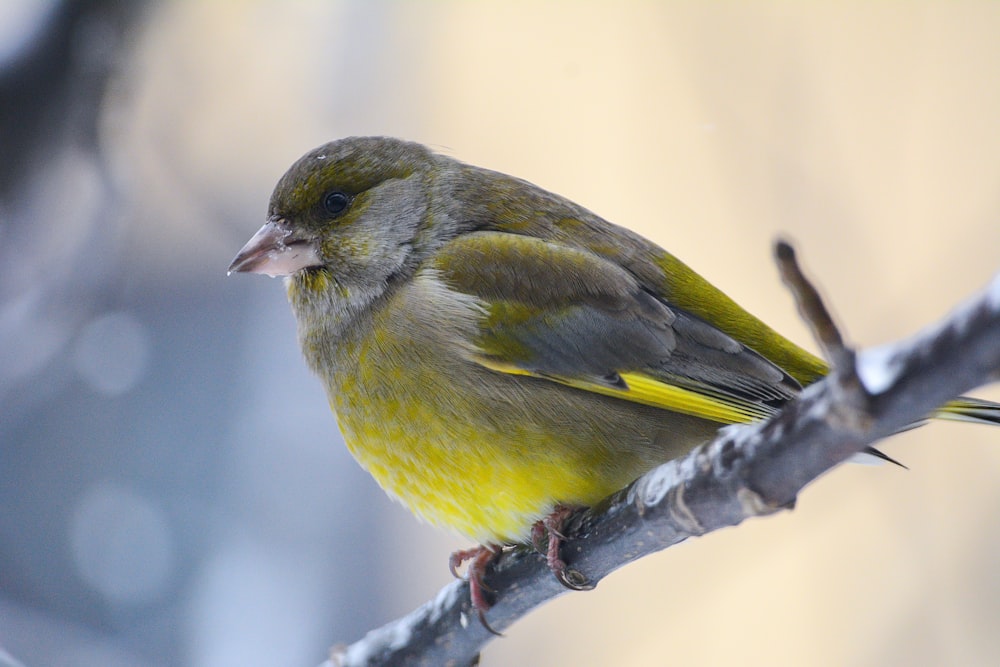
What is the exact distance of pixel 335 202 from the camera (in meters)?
2.53

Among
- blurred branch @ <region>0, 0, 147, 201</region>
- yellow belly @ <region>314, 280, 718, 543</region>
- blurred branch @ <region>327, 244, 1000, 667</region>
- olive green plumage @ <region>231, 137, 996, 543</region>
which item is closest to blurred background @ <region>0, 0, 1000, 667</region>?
blurred branch @ <region>0, 0, 147, 201</region>

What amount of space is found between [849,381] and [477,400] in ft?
3.66

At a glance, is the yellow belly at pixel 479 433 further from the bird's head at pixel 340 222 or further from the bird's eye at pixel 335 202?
the bird's eye at pixel 335 202

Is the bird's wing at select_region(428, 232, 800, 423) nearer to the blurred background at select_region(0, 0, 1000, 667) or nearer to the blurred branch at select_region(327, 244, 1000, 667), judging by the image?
the blurred branch at select_region(327, 244, 1000, 667)

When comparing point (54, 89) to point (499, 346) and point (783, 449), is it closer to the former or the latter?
point (499, 346)

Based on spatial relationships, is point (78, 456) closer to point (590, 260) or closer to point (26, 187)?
point (26, 187)

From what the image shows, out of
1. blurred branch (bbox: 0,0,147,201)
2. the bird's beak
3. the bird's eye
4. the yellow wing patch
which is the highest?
blurred branch (bbox: 0,0,147,201)

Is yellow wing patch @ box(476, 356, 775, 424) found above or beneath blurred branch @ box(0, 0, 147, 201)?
beneath

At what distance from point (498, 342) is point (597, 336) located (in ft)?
0.69

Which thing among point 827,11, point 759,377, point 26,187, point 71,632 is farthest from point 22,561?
point 827,11

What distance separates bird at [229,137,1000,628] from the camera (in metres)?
2.10

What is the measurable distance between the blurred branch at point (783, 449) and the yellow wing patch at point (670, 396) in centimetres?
31

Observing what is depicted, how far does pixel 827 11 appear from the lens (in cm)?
429

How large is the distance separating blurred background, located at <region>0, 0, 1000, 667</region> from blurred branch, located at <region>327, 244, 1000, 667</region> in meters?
1.90
